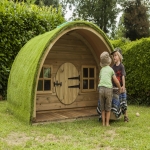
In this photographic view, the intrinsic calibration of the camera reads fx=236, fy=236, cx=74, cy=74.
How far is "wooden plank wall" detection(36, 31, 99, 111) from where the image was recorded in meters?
7.02

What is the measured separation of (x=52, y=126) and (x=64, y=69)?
98.5 inches

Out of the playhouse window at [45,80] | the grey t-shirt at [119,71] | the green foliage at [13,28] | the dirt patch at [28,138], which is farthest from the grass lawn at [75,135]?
the green foliage at [13,28]

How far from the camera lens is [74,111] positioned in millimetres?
7203

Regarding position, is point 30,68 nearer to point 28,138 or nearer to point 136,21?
point 28,138

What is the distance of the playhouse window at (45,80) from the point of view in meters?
6.91

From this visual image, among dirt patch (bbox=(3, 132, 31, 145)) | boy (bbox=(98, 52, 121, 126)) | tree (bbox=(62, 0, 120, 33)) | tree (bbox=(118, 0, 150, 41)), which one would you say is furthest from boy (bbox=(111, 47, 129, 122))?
tree (bbox=(62, 0, 120, 33))

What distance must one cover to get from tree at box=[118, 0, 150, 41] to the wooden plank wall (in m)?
17.6

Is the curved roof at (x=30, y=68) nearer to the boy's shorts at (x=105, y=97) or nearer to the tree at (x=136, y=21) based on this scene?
the boy's shorts at (x=105, y=97)

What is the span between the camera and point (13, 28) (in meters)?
8.80

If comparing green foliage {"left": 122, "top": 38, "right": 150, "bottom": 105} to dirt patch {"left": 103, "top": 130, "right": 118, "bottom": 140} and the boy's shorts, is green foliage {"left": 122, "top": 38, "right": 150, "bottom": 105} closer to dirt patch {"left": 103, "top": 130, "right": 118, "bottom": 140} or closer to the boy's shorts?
the boy's shorts

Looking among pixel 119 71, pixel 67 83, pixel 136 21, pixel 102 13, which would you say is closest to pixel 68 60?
pixel 67 83

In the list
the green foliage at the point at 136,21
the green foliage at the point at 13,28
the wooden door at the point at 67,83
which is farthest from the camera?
the green foliage at the point at 136,21

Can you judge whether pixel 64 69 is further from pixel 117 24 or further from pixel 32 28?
pixel 117 24

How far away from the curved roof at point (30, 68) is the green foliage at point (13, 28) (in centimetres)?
235
